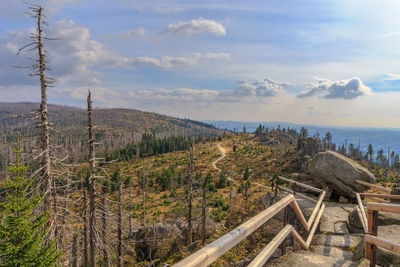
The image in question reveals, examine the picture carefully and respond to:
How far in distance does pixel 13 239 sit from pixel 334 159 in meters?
21.3

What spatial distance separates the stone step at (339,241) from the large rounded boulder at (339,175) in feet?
32.0

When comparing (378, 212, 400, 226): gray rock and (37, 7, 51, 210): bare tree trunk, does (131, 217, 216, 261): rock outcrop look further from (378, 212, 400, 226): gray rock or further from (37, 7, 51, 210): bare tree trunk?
(378, 212, 400, 226): gray rock

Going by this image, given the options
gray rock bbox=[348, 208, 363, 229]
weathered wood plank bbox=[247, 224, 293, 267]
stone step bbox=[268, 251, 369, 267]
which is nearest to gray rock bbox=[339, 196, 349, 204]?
gray rock bbox=[348, 208, 363, 229]

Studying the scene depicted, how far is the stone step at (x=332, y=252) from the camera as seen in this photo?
6.29 meters

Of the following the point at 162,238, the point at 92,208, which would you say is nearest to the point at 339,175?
the point at 92,208

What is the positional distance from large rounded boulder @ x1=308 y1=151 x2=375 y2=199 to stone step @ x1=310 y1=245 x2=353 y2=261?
11.5 m

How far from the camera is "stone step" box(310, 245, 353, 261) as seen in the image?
6293 millimetres

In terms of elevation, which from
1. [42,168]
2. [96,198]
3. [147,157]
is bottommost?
[147,157]

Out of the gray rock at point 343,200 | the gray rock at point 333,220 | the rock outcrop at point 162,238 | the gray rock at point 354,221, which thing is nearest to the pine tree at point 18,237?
the gray rock at point 333,220

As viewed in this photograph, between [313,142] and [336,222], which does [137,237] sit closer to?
[336,222]

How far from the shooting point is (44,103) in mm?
Answer: 14055

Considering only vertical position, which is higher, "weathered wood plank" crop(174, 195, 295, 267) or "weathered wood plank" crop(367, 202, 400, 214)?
"weathered wood plank" crop(174, 195, 295, 267)

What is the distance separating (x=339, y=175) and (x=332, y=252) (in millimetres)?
12704

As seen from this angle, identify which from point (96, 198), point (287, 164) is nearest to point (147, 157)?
point (287, 164)
